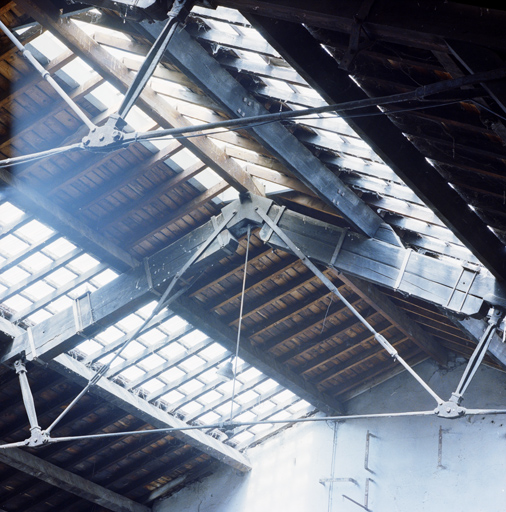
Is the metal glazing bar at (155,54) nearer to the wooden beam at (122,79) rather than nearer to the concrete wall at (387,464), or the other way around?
the wooden beam at (122,79)

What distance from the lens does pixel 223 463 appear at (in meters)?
13.4

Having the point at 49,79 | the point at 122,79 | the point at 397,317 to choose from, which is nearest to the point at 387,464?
the point at 397,317

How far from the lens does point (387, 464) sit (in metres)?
12.1

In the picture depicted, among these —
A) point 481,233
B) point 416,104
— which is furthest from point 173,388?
point 416,104

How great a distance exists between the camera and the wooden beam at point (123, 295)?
9.23m

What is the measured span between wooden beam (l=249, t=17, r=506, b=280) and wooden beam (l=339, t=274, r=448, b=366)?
7.84ft

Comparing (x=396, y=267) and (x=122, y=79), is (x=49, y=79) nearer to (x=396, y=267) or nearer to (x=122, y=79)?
(x=122, y=79)

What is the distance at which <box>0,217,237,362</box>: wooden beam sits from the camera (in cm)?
923

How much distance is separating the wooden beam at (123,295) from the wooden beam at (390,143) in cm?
284

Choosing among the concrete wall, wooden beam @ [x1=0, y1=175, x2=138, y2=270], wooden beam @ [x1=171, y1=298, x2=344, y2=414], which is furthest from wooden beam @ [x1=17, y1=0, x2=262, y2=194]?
the concrete wall

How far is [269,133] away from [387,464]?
6.43 meters

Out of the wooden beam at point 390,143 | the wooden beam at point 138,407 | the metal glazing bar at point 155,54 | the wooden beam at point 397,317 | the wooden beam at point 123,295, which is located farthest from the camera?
the wooden beam at point 138,407

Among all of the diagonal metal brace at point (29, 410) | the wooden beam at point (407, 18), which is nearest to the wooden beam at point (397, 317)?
the diagonal metal brace at point (29, 410)

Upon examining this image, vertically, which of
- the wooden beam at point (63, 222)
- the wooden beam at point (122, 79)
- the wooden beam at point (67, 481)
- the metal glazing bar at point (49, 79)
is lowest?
the wooden beam at point (67, 481)
